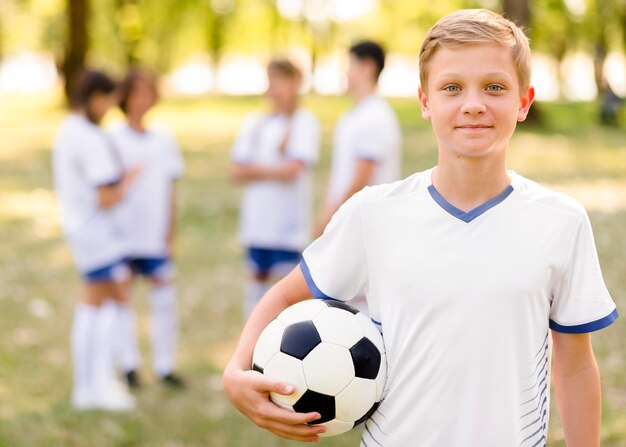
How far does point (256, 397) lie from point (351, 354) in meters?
0.27

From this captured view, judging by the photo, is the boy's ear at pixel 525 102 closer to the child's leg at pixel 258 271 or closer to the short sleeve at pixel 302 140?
the short sleeve at pixel 302 140

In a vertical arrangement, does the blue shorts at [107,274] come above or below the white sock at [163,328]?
above

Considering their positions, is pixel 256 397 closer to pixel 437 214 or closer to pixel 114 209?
pixel 437 214

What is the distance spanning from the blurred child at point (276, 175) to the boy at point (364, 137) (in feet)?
1.37

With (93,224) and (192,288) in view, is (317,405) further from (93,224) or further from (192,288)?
(192,288)

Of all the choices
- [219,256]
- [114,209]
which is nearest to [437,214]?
[114,209]

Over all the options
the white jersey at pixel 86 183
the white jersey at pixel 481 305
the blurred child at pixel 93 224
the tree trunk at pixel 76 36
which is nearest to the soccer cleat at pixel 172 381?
the blurred child at pixel 93 224

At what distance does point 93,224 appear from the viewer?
593 cm

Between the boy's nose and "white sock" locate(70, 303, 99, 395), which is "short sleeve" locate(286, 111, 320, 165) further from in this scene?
the boy's nose

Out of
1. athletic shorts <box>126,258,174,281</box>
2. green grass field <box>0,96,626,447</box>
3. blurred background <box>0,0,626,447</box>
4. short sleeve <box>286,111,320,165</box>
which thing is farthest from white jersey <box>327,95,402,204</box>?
green grass field <box>0,96,626,447</box>

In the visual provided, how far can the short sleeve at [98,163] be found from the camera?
19.1 ft

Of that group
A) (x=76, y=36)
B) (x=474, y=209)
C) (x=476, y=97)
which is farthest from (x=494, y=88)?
(x=76, y=36)

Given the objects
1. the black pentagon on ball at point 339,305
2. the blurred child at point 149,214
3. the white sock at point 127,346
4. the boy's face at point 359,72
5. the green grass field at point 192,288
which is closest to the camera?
the black pentagon on ball at point 339,305

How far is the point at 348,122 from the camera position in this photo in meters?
6.00
